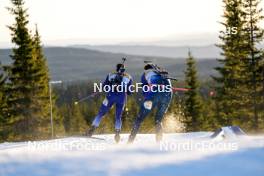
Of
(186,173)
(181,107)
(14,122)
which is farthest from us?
(181,107)

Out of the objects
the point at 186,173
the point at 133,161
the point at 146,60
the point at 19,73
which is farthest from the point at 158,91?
the point at 19,73

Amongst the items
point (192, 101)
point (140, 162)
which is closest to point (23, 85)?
point (192, 101)

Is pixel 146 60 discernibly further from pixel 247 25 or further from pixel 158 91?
pixel 247 25

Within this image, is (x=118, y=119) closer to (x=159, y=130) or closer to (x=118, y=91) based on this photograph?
(x=118, y=91)

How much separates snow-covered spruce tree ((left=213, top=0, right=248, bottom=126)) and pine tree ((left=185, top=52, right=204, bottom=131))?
6259mm

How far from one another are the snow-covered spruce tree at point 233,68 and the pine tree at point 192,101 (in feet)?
20.5

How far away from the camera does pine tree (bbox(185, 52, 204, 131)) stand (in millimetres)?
41375

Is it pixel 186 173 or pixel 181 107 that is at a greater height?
pixel 186 173

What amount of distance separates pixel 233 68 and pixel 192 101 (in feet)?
26.8

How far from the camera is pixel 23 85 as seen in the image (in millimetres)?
37688

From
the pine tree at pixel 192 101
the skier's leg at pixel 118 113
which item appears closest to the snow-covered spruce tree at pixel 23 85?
the pine tree at pixel 192 101

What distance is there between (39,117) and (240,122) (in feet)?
50.8

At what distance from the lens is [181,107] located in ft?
153

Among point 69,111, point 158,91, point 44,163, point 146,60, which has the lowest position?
point 69,111
